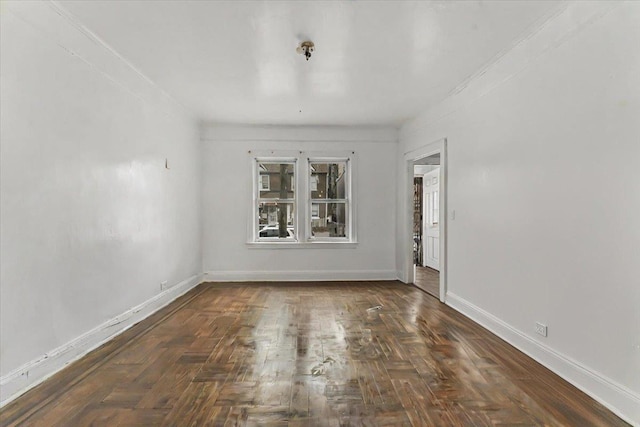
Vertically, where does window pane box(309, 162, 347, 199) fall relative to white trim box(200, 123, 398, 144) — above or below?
below

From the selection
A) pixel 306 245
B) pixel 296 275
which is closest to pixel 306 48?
pixel 306 245

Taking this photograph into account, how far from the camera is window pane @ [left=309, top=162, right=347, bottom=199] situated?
648cm

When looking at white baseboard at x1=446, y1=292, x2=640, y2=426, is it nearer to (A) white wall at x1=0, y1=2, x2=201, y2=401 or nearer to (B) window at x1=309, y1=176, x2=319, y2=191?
(B) window at x1=309, y1=176, x2=319, y2=191

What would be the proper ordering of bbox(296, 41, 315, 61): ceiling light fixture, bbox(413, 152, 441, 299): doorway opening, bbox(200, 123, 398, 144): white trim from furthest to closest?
bbox(413, 152, 441, 299): doorway opening < bbox(200, 123, 398, 144): white trim < bbox(296, 41, 315, 61): ceiling light fixture

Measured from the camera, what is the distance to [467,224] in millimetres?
4141

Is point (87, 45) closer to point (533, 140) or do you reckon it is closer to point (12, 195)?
point (12, 195)

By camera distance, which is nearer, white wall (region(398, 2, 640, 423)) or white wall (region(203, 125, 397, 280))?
white wall (region(398, 2, 640, 423))

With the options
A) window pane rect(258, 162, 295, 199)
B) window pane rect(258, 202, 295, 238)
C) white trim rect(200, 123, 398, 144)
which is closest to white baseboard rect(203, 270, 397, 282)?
window pane rect(258, 202, 295, 238)

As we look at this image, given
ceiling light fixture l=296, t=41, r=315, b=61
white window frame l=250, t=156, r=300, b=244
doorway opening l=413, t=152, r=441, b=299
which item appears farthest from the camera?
doorway opening l=413, t=152, r=441, b=299

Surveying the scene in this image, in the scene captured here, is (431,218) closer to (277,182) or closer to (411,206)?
(411,206)

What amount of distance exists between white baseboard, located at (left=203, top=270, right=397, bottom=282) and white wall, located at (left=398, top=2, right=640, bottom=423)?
2.46 meters

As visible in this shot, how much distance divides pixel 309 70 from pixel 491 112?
1933mm

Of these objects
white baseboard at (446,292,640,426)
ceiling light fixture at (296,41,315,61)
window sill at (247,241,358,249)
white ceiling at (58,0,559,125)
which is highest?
white ceiling at (58,0,559,125)

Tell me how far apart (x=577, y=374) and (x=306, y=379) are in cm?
190
